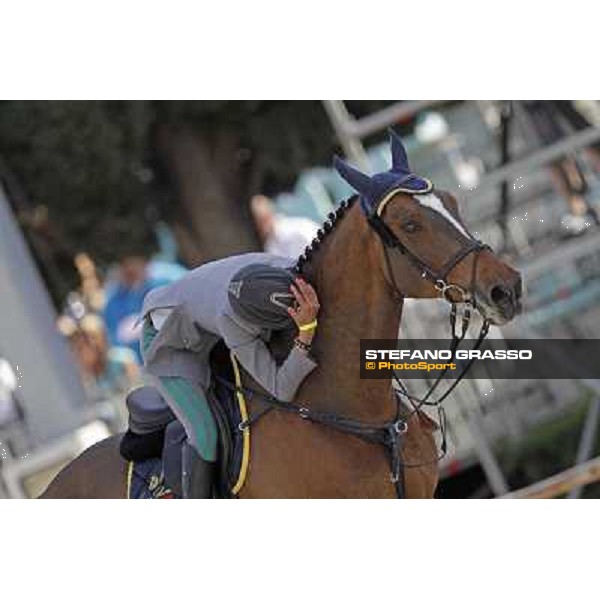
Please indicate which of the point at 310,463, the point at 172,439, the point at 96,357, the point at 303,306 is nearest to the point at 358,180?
the point at 303,306

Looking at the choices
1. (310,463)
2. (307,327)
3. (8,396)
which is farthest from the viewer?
(8,396)

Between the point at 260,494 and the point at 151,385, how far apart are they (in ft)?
1.50

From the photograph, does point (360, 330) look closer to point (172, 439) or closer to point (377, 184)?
point (377, 184)

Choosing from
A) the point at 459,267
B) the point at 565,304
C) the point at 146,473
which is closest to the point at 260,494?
the point at 146,473

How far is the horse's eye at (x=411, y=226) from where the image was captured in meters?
4.34

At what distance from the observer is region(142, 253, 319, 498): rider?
445cm

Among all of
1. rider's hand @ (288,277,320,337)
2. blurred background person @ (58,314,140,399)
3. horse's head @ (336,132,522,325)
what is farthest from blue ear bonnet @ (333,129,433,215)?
blurred background person @ (58,314,140,399)

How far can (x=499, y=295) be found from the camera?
4195 mm

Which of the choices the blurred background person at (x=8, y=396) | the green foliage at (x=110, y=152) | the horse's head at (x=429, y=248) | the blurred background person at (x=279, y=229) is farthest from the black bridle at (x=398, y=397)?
the green foliage at (x=110, y=152)

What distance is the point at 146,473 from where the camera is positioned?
4.90 meters

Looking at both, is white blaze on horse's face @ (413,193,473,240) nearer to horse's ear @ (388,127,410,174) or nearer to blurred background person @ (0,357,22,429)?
horse's ear @ (388,127,410,174)

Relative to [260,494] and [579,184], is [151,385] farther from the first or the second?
[579,184]

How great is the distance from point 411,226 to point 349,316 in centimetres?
29
